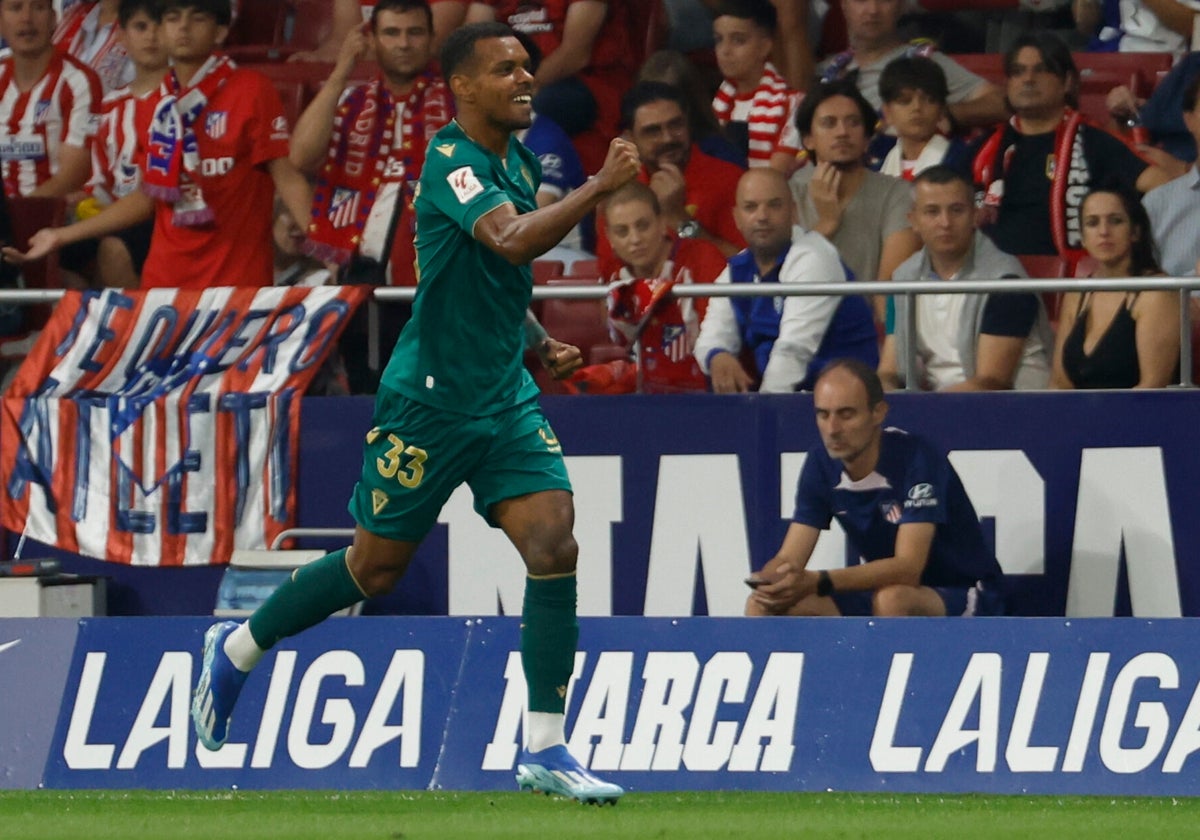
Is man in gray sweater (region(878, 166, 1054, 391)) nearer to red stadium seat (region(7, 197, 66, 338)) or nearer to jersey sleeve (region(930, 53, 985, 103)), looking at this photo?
jersey sleeve (region(930, 53, 985, 103))

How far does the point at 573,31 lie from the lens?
10.6m

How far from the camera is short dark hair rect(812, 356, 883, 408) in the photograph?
8.37 m

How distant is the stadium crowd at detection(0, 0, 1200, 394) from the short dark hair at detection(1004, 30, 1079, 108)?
0.02 meters

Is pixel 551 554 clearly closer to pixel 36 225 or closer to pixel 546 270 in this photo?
pixel 546 270

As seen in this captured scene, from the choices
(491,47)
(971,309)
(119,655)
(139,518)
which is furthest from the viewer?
(139,518)

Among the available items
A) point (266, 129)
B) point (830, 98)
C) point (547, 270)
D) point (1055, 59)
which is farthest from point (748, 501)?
point (266, 129)

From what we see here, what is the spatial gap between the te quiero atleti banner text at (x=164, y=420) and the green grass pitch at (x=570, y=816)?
225 cm

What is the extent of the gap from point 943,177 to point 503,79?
3.08m

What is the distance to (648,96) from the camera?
9844mm

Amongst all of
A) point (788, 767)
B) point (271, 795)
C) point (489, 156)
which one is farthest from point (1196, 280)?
point (271, 795)

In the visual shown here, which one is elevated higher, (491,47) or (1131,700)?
(491,47)

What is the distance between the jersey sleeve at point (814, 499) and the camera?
340 inches

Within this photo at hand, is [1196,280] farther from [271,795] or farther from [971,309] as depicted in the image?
[271,795]

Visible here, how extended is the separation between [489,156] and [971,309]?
3.03 metres
